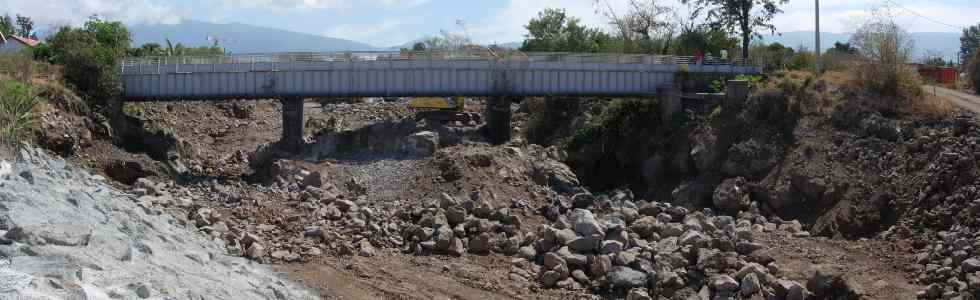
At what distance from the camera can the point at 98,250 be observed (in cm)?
1844

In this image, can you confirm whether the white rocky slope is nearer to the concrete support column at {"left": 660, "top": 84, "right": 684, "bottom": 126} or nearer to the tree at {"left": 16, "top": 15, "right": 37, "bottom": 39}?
the concrete support column at {"left": 660, "top": 84, "right": 684, "bottom": 126}

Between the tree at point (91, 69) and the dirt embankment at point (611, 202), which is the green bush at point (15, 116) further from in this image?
the tree at point (91, 69)

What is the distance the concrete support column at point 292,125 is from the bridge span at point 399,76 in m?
0.04

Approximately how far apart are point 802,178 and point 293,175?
62.9 ft

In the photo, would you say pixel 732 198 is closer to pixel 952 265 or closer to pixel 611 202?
pixel 611 202

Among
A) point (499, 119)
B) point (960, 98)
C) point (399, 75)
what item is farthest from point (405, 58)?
point (960, 98)

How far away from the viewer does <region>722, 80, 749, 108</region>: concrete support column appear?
42531 mm

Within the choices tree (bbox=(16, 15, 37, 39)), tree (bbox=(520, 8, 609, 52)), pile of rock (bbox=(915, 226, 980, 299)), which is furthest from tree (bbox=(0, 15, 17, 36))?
pile of rock (bbox=(915, 226, 980, 299))

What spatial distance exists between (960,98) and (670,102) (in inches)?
484

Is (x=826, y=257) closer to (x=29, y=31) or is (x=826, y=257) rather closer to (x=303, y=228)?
(x=303, y=228)

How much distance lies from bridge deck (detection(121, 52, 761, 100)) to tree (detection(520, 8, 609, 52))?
1655cm

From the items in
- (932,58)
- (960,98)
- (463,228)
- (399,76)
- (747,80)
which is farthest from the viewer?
(932,58)

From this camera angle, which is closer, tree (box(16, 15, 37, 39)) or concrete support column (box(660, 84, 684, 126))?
concrete support column (box(660, 84, 684, 126))

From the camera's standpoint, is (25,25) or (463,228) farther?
(25,25)
